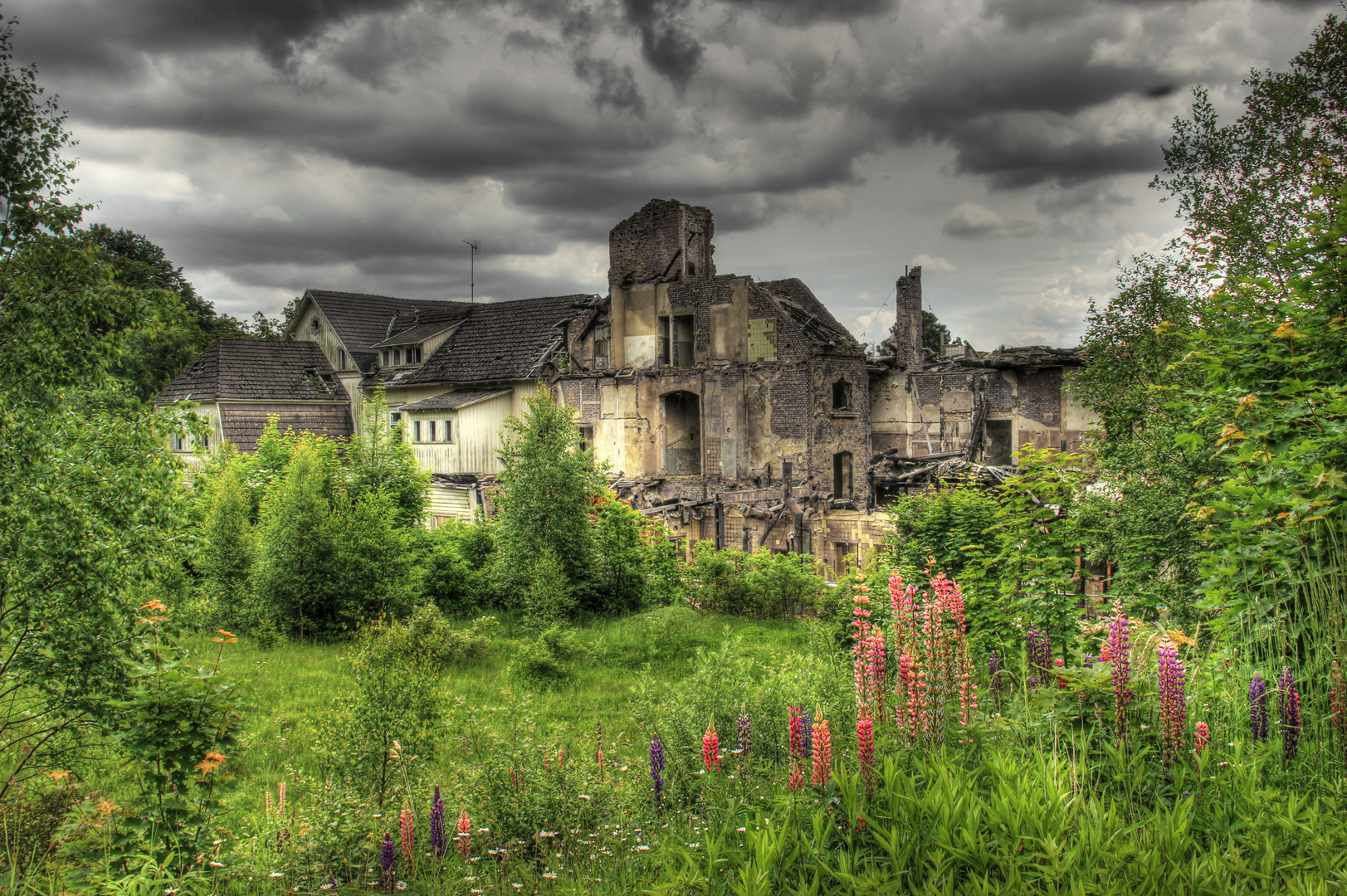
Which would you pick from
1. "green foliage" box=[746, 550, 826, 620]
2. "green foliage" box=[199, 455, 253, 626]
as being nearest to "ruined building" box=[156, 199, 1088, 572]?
"green foliage" box=[746, 550, 826, 620]

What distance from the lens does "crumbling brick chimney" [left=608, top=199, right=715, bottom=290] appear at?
2844 centimetres

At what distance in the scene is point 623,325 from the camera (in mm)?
29703

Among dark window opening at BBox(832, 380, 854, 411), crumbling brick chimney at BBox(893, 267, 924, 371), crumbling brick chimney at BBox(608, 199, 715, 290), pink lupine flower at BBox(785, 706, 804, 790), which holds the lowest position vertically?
pink lupine flower at BBox(785, 706, 804, 790)

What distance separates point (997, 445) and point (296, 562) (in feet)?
71.2

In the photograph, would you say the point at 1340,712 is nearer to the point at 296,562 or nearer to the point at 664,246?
the point at 296,562

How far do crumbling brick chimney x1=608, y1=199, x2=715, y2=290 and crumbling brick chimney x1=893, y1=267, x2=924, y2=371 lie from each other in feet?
22.2

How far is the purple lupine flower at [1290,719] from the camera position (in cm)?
411

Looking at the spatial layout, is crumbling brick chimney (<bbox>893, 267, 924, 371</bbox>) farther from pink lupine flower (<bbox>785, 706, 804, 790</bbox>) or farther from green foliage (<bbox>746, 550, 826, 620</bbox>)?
pink lupine flower (<bbox>785, 706, 804, 790</bbox>)

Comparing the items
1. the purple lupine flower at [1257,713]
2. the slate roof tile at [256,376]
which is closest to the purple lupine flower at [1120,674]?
the purple lupine flower at [1257,713]

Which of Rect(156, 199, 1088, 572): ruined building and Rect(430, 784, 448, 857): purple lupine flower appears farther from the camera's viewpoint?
Rect(156, 199, 1088, 572): ruined building

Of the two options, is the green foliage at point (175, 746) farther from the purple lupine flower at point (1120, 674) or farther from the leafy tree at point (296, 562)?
the leafy tree at point (296, 562)

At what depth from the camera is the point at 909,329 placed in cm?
2722

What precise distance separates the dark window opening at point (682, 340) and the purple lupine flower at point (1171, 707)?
2522cm

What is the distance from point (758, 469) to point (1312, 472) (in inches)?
843
